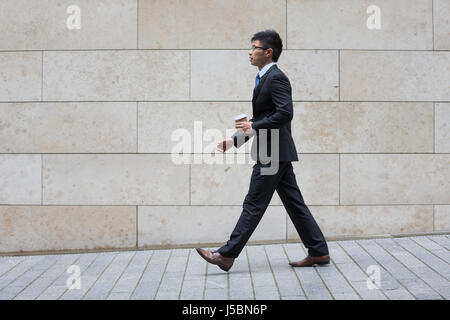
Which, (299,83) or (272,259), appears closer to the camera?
(272,259)

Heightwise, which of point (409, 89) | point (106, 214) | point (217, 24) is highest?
point (217, 24)

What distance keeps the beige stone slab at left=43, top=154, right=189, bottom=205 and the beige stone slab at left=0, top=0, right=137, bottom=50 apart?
→ 1325 millimetres

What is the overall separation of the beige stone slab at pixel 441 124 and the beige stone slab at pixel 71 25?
3.61 m

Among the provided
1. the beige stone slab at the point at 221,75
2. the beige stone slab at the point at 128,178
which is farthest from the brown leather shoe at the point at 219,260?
the beige stone slab at the point at 221,75

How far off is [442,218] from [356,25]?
8.06 ft

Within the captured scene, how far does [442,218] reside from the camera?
6457mm

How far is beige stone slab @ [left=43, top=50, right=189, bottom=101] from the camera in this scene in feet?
21.1

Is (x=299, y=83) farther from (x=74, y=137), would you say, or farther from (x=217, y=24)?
(x=74, y=137)

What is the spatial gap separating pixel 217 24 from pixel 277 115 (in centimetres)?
201

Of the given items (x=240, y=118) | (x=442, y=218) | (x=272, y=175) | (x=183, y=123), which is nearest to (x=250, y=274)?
(x=272, y=175)

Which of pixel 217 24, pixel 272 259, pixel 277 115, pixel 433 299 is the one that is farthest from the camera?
pixel 217 24

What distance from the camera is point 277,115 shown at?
4863mm

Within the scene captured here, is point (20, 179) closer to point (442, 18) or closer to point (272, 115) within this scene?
point (272, 115)

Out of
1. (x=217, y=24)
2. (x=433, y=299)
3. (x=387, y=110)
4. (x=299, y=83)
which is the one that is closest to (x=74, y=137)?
(x=217, y=24)
